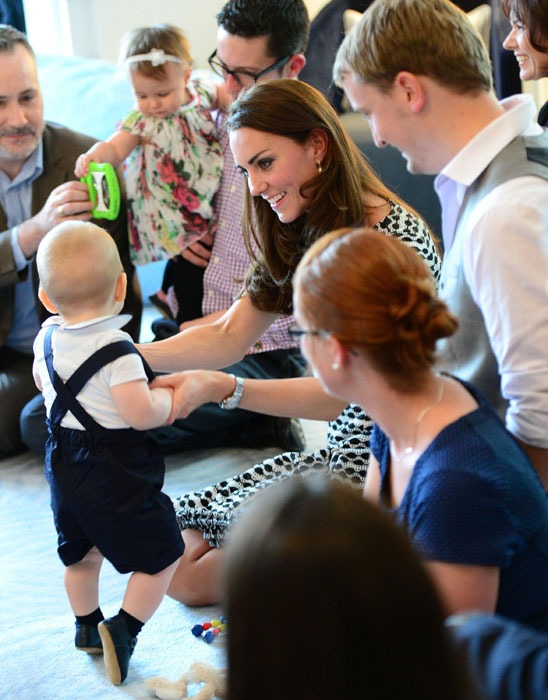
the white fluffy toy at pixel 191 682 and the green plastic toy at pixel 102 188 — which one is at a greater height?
the green plastic toy at pixel 102 188

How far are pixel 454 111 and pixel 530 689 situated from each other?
864mm

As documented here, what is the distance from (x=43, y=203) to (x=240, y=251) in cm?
61

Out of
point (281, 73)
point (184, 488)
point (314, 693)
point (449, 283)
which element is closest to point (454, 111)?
point (449, 283)

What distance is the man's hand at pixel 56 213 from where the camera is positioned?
236 cm

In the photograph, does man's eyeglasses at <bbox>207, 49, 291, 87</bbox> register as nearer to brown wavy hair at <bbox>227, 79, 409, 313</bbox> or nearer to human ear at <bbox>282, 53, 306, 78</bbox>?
human ear at <bbox>282, 53, 306, 78</bbox>

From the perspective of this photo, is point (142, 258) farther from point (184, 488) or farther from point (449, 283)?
point (449, 283)

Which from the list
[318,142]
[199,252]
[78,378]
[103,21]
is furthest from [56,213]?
[103,21]

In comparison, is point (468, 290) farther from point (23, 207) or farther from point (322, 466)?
point (23, 207)

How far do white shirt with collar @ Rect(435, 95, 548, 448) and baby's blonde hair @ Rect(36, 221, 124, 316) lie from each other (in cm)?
57

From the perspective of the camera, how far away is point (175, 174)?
8.35ft

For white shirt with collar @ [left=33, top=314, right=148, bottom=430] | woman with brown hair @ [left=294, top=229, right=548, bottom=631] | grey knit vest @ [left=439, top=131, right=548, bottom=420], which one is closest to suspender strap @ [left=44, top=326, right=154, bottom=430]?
white shirt with collar @ [left=33, top=314, right=148, bottom=430]

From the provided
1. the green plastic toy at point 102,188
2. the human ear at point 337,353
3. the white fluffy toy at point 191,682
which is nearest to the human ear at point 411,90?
the human ear at point 337,353

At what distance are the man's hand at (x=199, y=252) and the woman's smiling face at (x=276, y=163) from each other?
924mm

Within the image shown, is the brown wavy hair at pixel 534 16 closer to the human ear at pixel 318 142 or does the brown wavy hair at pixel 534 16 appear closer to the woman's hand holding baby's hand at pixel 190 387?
the human ear at pixel 318 142
